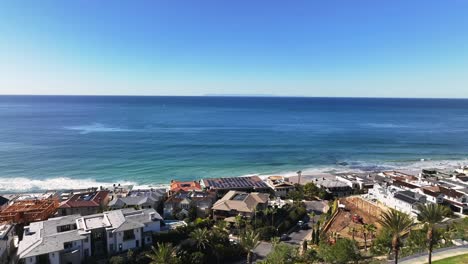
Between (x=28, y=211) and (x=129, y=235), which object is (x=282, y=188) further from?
(x=28, y=211)

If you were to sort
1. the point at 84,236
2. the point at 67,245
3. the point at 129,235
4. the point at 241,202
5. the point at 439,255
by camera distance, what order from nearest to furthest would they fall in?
the point at 439,255
the point at 67,245
the point at 84,236
the point at 129,235
the point at 241,202

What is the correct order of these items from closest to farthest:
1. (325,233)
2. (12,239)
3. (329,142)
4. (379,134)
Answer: (12,239) < (325,233) < (329,142) < (379,134)

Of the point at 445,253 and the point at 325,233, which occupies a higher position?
the point at 445,253

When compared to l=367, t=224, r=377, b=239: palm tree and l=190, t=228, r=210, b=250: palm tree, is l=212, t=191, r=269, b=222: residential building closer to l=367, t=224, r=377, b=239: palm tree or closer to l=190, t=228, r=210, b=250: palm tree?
l=190, t=228, r=210, b=250: palm tree

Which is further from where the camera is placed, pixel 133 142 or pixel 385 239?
pixel 133 142

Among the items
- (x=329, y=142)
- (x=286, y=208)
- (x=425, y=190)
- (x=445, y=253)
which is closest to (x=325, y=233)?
(x=286, y=208)

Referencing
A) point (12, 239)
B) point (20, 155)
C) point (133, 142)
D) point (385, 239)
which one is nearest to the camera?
point (385, 239)

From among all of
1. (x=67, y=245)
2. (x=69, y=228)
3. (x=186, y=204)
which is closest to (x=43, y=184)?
(x=186, y=204)

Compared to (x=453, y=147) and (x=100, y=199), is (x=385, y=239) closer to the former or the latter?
(x=100, y=199)
